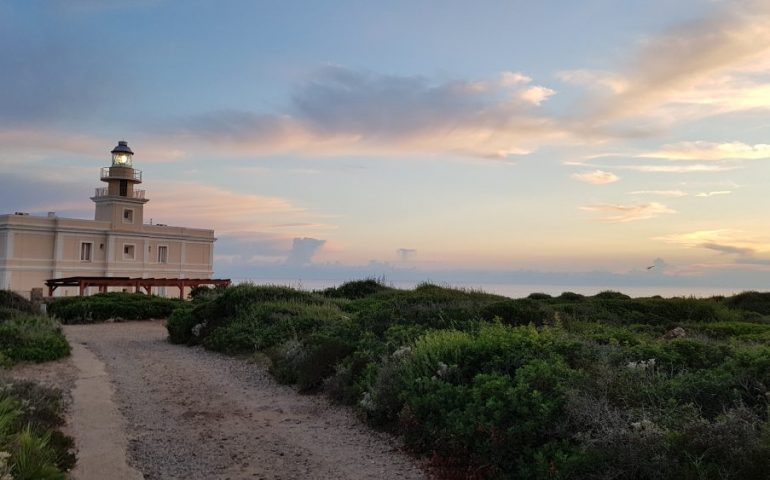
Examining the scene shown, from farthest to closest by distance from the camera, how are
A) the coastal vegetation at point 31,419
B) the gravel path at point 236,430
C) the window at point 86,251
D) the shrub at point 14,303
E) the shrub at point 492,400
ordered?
the window at point 86,251 < the shrub at point 14,303 < the gravel path at point 236,430 < the shrub at point 492,400 < the coastal vegetation at point 31,419

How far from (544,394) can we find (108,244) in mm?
49964

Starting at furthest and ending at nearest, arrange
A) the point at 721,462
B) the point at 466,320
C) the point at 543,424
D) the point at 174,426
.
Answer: the point at 466,320
the point at 174,426
the point at 543,424
the point at 721,462

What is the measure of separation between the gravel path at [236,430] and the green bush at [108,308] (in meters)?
10.3

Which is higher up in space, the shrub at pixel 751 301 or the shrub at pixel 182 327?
the shrub at pixel 751 301

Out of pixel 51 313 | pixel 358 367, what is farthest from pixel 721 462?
pixel 51 313

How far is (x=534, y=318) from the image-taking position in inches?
483

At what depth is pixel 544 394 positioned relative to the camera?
6.00m

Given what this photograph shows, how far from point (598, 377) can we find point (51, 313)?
2024cm

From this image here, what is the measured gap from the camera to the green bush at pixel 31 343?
38.8 ft

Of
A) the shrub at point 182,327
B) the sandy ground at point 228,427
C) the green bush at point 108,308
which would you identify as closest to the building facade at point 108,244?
the green bush at point 108,308

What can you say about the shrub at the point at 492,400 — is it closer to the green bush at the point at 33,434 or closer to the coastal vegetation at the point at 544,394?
the coastal vegetation at the point at 544,394

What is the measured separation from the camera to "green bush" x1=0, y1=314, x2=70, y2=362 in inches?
466

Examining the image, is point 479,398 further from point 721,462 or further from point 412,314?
point 412,314

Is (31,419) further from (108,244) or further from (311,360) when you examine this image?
(108,244)
